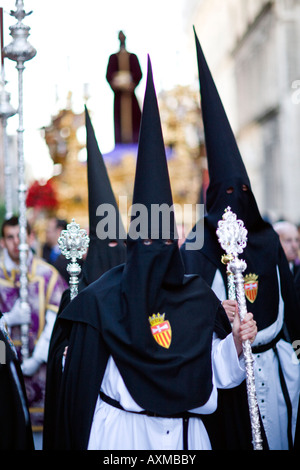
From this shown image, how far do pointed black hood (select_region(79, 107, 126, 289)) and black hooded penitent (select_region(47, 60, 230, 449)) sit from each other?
1095 mm

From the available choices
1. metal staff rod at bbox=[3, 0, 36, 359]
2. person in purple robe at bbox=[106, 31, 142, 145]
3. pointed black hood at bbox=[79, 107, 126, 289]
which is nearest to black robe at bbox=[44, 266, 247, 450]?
pointed black hood at bbox=[79, 107, 126, 289]

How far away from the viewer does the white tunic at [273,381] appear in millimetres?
4656

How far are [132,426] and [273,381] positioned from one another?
5.64 feet

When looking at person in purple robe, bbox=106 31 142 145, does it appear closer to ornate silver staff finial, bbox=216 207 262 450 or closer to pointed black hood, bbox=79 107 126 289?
pointed black hood, bbox=79 107 126 289

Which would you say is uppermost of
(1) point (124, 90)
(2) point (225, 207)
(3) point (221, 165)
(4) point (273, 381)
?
(1) point (124, 90)

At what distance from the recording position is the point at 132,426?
10.8 ft

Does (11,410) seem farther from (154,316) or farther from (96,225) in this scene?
(96,225)

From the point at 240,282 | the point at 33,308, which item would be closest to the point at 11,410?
the point at 240,282

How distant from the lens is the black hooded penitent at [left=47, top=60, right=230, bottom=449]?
10.6ft

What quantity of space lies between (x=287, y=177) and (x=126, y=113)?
6.94 m

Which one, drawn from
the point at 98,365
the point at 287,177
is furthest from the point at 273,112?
the point at 98,365

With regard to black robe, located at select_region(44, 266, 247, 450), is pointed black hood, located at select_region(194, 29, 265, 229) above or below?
above
